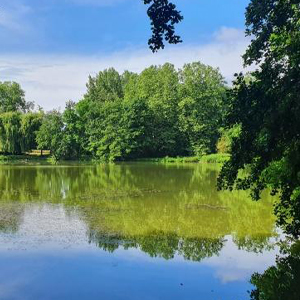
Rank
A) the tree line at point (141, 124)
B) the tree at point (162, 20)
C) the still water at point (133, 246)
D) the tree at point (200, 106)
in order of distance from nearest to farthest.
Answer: the tree at point (162, 20) < the still water at point (133, 246) < the tree line at point (141, 124) < the tree at point (200, 106)

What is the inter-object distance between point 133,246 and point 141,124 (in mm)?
51379

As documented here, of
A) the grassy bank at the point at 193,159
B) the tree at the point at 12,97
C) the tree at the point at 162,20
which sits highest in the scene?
the tree at the point at 12,97

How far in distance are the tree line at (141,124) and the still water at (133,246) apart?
135ft

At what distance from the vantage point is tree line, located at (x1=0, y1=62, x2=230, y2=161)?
198 feet

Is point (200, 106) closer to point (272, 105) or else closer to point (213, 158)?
point (213, 158)

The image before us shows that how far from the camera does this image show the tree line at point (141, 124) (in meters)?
60.2

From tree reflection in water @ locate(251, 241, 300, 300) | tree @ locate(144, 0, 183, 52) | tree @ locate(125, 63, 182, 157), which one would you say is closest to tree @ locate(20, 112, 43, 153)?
tree @ locate(125, 63, 182, 157)

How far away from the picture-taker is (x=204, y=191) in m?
22.2

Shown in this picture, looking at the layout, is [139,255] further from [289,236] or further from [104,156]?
[104,156]

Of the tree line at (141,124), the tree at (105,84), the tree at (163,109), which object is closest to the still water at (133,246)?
the tree line at (141,124)

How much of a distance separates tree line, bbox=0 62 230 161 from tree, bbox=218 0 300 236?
49.4m

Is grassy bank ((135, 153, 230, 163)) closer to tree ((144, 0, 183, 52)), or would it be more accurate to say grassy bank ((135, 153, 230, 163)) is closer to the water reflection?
the water reflection

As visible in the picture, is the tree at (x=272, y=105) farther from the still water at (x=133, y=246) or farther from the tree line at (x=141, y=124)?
the tree line at (x=141, y=124)

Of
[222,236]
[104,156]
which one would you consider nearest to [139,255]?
[222,236]
